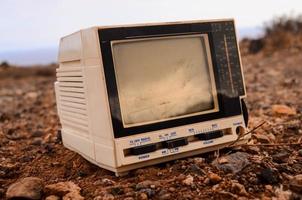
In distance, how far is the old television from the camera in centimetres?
191

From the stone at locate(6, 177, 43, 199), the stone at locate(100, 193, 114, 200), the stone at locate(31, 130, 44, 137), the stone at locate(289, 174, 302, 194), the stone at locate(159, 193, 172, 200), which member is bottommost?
the stone at locate(289, 174, 302, 194)

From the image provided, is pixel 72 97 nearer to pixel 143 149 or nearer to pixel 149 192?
pixel 143 149

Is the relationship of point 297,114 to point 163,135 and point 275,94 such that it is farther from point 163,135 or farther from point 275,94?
point 163,135

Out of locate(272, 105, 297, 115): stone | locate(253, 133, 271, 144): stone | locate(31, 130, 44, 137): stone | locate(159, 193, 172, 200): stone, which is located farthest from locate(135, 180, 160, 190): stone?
locate(272, 105, 297, 115): stone

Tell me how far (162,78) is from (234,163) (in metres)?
0.48

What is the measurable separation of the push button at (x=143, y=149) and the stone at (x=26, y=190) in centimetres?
42

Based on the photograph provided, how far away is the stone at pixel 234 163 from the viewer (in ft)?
6.36

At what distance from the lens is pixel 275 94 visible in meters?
5.16

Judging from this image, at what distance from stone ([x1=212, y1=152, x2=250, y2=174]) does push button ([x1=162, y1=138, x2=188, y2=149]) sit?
159mm

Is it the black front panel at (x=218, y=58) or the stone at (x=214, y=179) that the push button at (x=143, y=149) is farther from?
the stone at (x=214, y=179)

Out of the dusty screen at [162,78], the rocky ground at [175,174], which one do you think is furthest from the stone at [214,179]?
the dusty screen at [162,78]

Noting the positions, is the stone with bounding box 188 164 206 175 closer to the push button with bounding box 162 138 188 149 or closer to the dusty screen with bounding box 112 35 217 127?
the push button with bounding box 162 138 188 149

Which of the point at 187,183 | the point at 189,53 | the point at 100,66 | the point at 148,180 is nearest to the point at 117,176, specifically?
the point at 148,180

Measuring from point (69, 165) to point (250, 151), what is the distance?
0.91 m
